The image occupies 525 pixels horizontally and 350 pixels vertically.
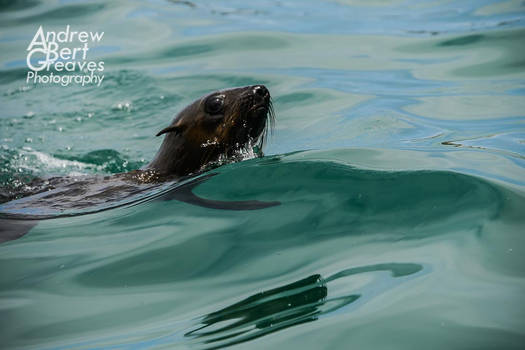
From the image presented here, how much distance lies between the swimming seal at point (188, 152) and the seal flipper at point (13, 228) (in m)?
0.35

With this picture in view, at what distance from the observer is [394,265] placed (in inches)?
131

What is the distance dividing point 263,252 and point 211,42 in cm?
731

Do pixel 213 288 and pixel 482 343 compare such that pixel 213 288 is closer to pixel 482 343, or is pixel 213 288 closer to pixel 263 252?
pixel 263 252

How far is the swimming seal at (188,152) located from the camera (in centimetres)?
532

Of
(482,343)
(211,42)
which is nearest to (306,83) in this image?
(211,42)

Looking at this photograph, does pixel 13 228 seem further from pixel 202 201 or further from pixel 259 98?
pixel 259 98

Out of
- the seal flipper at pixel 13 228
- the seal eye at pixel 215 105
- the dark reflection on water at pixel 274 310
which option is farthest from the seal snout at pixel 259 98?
the dark reflection on water at pixel 274 310

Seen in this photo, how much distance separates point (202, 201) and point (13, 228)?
1.31 metres

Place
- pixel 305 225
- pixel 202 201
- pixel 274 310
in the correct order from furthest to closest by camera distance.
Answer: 1. pixel 202 201
2. pixel 305 225
3. pixel 274 310

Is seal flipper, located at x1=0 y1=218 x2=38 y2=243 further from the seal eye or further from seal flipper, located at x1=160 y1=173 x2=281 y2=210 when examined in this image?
the seal eye

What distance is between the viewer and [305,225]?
388 cm

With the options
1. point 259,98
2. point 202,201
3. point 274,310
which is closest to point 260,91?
point 259,98

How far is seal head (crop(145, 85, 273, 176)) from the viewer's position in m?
5.46

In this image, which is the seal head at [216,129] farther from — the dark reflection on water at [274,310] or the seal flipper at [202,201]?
the dark reflection on water at [274,310]
